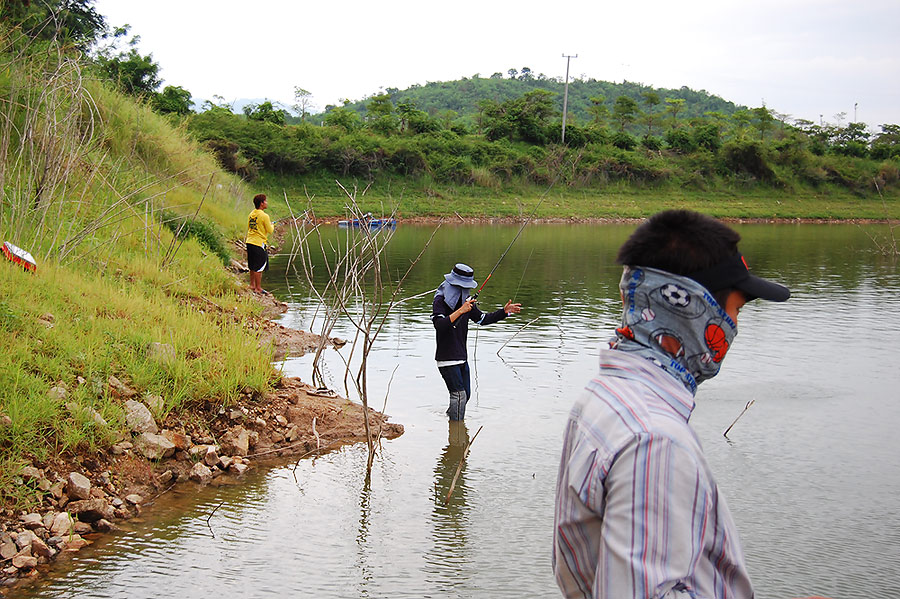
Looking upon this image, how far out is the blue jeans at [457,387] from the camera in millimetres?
8034

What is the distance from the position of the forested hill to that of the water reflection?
93.9 metres

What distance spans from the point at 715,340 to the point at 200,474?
5.39 meters

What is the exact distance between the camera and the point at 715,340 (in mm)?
1990

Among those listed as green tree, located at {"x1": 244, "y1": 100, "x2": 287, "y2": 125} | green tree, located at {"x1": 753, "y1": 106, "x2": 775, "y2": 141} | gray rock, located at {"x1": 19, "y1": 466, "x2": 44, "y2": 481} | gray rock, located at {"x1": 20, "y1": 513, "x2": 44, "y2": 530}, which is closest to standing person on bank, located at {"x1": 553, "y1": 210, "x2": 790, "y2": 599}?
gray rock, located at {"x1": 20, "y1": 513, "x2": 44, "y2": 530}

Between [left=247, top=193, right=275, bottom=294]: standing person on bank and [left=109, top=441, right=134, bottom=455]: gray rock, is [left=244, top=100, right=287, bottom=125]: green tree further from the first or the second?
[left=109, top=441, right=134, bottom=455]: gray rock

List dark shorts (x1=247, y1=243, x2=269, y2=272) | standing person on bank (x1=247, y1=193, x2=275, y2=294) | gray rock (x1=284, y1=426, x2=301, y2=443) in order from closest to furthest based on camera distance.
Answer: gray rock (x1=284, y1=426, x2=301, y2=443) < standing person on bank (x1=247, y1=193, x2=275, y2=294) < dark shorts (x1=247, y1=243, x2=269, y2=272)

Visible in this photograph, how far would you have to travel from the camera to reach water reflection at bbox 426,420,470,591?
5371 mm

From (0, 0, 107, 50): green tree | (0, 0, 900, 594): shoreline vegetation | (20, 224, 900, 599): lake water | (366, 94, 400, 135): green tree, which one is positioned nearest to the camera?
(20, 224, 900, 599): lake water

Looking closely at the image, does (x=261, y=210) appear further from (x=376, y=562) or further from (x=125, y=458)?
(x=376, y=562)

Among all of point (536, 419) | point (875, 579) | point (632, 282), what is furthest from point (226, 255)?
point (632, 282)

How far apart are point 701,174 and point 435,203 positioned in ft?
63.3

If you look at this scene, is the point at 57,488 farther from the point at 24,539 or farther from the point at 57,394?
the point at 57,394

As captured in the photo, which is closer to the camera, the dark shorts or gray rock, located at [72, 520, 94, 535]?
gray rock, located at [72, 520, 94, 535]

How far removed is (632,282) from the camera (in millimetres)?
2004
